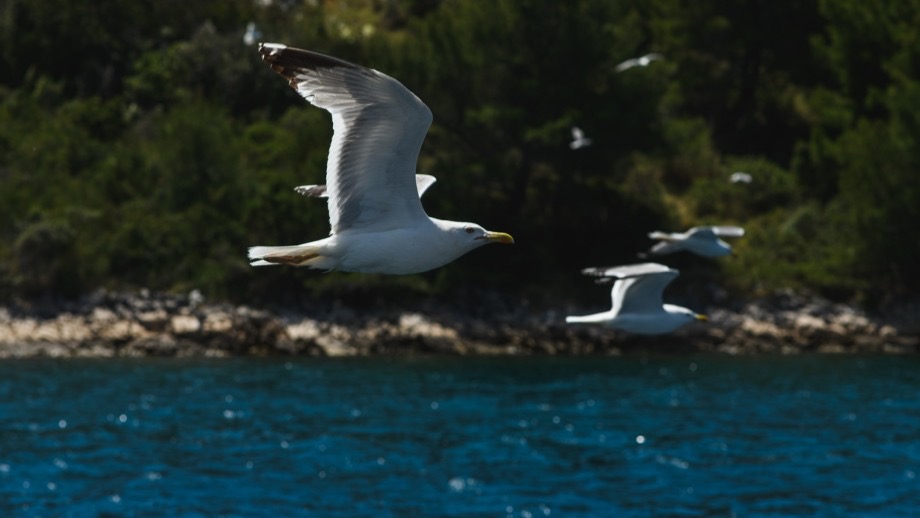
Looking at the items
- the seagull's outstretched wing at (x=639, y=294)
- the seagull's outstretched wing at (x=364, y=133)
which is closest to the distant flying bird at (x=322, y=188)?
the seagull's outstretched wing at (x=364, y=133)

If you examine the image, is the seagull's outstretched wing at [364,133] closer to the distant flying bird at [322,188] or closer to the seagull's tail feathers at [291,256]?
the seagull's tail feathers at [291,256]

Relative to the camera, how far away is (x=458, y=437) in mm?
17719

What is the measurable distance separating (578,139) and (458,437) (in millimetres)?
9096

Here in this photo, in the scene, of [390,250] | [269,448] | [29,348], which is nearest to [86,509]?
[269,448]

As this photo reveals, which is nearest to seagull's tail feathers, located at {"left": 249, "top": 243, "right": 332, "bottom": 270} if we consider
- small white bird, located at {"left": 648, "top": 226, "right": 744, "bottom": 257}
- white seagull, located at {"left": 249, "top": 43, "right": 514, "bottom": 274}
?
white seagull, located at {"left": 249, "top": 43, "right": 514, "bottom": 274}

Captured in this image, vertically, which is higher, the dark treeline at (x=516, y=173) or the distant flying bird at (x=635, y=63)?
the distant flying bird at (x=635, y=63)

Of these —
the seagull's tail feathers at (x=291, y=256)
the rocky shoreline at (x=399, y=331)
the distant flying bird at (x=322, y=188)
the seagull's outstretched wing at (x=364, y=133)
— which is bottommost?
the rocky shoreline at (x=399, y=331)

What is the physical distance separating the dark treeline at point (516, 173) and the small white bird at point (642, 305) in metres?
14.2

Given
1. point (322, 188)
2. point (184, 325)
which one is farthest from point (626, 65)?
point (322, 188)

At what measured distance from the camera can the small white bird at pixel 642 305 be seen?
12.1 m

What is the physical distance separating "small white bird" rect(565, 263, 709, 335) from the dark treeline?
1421cm

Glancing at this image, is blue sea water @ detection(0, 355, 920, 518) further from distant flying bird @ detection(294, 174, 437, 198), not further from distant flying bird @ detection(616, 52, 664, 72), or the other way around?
Answer: distant flying bird @ detection(616, 52, 664, 72)

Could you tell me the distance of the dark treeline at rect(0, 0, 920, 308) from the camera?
27.3 metres

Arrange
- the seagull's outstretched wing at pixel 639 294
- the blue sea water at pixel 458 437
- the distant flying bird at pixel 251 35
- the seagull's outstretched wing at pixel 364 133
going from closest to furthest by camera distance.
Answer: the seagull's outstretched wing at pixel 364 133 → the seagull's outstretched wing at pixel 639 294 → the blue sea water at pixel 458 437 → the distant flying bird at pixel 251 35
